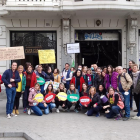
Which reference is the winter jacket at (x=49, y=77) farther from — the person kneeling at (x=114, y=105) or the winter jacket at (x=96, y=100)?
the person kneeling at (x=114, y=105)

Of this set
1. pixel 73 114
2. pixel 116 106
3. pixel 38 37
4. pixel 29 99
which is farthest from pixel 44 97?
pixel 38 37

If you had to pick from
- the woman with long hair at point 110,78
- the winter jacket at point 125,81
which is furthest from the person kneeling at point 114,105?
the woman with long hair at point 110,78

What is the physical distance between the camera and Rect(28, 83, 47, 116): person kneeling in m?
8.33

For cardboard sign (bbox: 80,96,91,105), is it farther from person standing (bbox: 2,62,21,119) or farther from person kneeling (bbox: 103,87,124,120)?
person standing (bbox: 2,62,21,119)

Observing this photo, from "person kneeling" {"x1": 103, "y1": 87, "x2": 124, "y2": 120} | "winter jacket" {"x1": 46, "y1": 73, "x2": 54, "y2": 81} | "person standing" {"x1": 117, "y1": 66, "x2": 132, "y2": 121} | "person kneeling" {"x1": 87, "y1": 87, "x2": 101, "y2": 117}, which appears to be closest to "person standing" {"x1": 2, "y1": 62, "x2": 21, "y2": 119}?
"winter jacket" {"x1": 46, "y1": 73, "x2": 54, "y2": 81}

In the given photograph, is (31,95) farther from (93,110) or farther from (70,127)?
(70,127)

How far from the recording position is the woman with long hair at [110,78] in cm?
855

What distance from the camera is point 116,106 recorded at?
7.65 metres

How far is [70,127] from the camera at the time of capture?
670 cm

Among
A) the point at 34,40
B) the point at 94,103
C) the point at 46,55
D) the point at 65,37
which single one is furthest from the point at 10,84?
the point at 34,40

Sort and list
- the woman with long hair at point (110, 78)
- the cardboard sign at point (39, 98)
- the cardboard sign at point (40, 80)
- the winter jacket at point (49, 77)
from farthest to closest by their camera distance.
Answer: the winter jacket at point (49, 77) < the cardboard sign at point (40, 80) < the woman with long hair at point (110, 78) < the cardboard sign at point (39, 98)

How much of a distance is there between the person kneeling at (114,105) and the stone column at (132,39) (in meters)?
6.37

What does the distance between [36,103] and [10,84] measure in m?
1.13

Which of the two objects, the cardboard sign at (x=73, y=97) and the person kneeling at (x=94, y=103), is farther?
the cardboard sign at (x=73, y=97)
